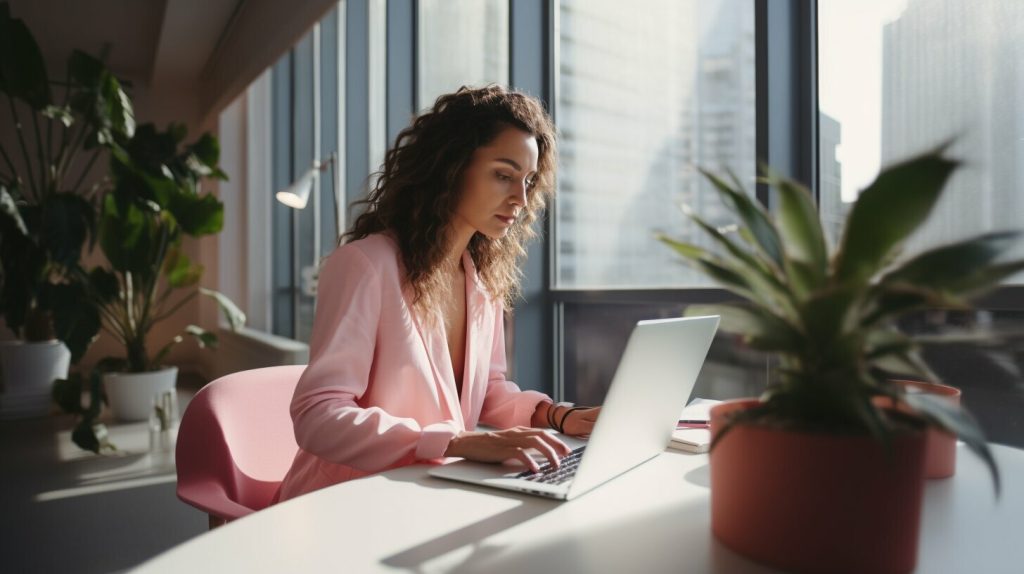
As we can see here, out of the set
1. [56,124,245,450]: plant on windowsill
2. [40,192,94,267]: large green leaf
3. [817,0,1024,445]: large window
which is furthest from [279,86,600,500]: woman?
[40,192,94,267]: large green leaf

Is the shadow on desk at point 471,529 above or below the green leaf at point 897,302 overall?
below

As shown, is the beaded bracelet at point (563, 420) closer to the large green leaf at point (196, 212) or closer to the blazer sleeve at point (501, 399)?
→ the blazer sleeve at point (501, 399)

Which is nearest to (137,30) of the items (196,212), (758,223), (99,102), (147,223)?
(99,102)

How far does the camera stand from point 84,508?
3010mm

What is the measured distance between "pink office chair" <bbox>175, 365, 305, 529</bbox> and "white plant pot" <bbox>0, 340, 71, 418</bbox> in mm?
4487

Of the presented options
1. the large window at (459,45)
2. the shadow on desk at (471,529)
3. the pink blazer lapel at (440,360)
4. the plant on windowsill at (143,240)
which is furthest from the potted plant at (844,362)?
the plant on windowsill at (143,240)

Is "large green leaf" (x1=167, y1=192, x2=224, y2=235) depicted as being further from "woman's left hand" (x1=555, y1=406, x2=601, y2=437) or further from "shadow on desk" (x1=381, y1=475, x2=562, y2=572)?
"shadow on desk" (x1=381, y1=475, x2=562, y2=572)

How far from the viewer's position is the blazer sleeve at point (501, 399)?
151 cm

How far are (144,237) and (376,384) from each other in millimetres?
3549

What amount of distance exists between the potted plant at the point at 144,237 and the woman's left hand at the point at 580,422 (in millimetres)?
3709

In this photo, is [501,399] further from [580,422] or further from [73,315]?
[73,315]

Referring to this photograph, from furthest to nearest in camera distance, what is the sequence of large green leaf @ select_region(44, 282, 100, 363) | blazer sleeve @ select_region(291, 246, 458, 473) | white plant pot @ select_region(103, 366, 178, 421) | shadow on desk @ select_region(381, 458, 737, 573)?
white plant pot @ select_region(103, 366, 178, 421) → large green leaf @ select_region(44, 282, 100, 363) → blazer sleeve @ select_region(291, 246, 458, 473) → shadow on desk @ select_region(381, 458, 737, 573)

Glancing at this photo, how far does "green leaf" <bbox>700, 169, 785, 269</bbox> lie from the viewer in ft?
2.08

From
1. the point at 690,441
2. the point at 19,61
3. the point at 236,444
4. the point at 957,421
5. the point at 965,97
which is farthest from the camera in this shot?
the point at 19,61
